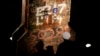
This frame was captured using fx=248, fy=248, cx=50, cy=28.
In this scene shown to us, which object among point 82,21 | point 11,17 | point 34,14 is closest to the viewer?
point 34,14

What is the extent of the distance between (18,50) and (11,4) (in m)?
4.72

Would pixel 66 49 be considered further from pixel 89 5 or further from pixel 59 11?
pixel 89 5

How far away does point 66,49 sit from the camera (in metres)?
7.59

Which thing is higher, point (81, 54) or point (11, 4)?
point (11, 4)

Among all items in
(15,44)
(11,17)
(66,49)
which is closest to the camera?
(66,49)

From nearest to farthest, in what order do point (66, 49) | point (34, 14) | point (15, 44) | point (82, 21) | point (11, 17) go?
point (66, 49)
point (34, 14)
point (15, 44)
point (82, 21)
point (11, 17)

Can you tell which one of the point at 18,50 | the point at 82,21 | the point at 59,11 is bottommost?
the point at 18,50

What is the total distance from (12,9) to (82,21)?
160 inches

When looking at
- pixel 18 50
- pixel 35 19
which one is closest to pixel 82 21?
pixel 35 19

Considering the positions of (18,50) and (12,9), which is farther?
(12,9)

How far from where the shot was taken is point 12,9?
12625 mm

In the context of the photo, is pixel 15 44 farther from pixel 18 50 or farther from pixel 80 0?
pixel 80 0

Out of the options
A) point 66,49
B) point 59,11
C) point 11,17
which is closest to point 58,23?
point 59,11

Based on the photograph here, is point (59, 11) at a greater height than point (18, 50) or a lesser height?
greater
